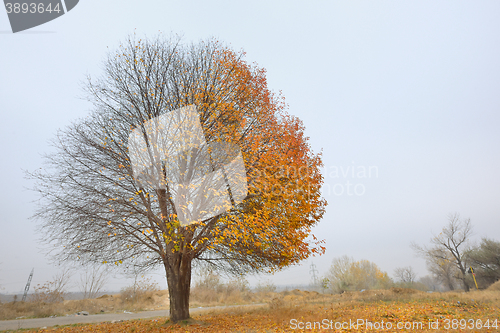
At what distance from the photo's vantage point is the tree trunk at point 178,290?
950cm

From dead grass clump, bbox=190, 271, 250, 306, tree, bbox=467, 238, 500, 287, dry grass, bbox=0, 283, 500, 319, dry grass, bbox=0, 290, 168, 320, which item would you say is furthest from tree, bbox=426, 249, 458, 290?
dry grass, bbox=0, 290, 168, 320

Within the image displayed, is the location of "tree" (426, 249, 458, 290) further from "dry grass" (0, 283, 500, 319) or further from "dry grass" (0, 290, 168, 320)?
"dry grass" (0, 290, 168, 320)

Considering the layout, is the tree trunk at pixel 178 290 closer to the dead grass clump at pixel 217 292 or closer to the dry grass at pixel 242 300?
the dry grass at pixel 242 300

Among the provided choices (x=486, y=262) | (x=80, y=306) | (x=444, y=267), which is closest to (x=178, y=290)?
(x=80, y=306)

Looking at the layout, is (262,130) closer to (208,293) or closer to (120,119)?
(120,119)

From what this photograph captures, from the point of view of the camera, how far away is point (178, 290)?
379 inches

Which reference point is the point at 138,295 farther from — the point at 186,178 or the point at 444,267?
the point at 444,267

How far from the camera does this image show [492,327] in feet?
20.9

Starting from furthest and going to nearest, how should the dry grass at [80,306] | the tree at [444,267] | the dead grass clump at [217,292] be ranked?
the tree at [444,267]
the dead grass clump at [217,292]
the dry grass at [80,306]

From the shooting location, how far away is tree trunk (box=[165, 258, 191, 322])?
9500 millimetres

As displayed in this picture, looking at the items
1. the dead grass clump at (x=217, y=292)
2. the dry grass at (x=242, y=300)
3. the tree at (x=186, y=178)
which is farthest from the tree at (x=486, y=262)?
the tree at (x=186, y=178)

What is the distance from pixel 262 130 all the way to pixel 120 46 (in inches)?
271

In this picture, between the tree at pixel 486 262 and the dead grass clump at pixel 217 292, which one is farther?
the tree at pixel 486 262

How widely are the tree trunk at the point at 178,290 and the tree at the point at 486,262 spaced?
35.7 meters
